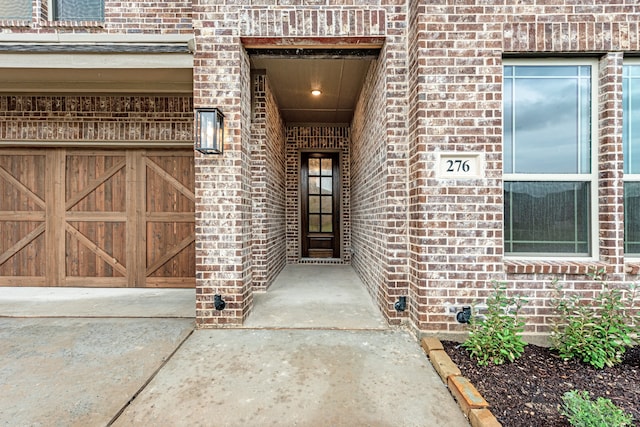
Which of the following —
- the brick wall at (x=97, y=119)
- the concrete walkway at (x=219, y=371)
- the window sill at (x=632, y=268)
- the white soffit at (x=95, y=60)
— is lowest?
the concrete walkway at (x=219, y=371)

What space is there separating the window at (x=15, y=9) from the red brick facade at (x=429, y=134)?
277 centimetres

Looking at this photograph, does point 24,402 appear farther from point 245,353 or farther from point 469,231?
point 469,231

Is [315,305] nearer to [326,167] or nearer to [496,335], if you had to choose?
[496,335]

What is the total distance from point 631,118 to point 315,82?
11.3 ft

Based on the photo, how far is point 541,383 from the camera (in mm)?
1962

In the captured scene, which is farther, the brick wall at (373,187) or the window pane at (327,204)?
the window pane at (327,204)

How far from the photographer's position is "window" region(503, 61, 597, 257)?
104 inches

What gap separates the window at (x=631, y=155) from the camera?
2607mm

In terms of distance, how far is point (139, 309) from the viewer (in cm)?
335

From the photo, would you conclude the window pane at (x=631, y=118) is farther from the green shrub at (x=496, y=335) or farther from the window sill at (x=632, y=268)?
the green shrub at (x=496, y=335)

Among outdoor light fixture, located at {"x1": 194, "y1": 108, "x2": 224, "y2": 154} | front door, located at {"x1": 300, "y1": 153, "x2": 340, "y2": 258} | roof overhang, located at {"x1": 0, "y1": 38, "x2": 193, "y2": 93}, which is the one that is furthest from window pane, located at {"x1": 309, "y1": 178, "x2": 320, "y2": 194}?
outdoor light fixture, located at {"x1": 194, "y1": 108, "x2": 224, "y2": 154}

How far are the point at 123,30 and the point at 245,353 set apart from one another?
414 cm

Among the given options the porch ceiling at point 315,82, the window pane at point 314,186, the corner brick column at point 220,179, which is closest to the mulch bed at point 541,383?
the corner brick column at point 220,179

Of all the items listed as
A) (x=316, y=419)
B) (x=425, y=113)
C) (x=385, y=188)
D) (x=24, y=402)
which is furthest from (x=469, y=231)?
(x=24, y=402)
